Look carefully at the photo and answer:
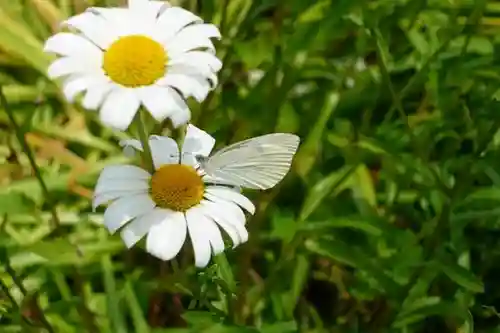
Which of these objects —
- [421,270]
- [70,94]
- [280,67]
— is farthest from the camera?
[280,67]

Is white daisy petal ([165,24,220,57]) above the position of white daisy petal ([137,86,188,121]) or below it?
above

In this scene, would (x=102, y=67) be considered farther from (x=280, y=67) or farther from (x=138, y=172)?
(x=280, y=67)

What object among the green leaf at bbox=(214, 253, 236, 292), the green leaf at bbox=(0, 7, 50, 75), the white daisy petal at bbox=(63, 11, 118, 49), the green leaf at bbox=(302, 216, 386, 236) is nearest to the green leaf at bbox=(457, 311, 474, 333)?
the green leaf at bbox=(302, 216, 386, 236)

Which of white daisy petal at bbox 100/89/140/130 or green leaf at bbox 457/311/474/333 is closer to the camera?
white daisy petal at bbox 100/89/140/130

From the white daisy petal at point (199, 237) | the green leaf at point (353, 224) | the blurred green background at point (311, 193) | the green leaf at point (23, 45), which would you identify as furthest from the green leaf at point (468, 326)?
the green leaf at point (23, 45)

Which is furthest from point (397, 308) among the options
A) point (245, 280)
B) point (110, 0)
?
point (110, 0)

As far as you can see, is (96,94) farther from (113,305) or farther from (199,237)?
(113,305)

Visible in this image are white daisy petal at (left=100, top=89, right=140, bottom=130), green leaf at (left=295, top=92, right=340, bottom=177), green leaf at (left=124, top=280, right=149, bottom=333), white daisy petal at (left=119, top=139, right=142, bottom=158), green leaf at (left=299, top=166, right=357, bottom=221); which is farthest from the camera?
green leaf at (left=295, top=92, right=340, bottom=177)

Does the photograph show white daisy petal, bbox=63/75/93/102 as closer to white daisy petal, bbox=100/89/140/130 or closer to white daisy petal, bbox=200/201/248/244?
white daisy petal, bbox=100/89/140/130
